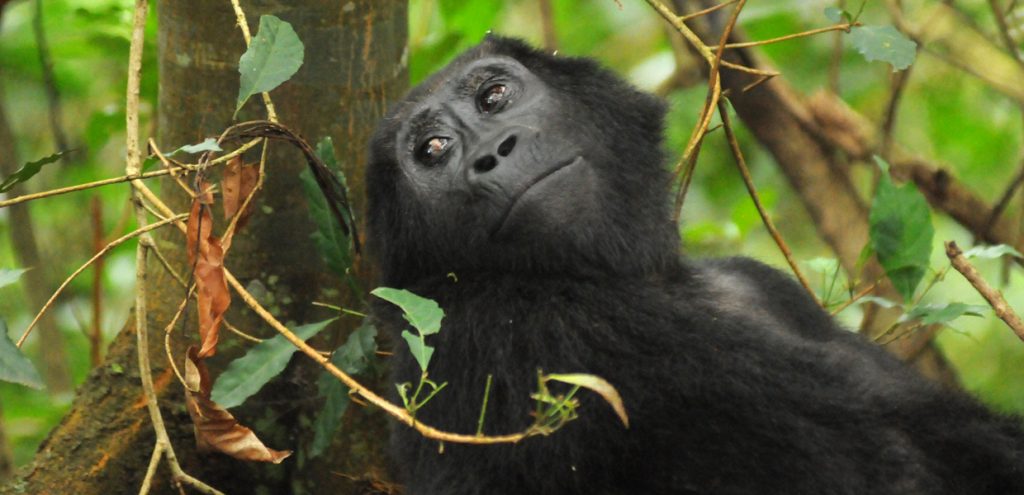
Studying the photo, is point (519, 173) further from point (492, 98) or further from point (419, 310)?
point (419, 310)

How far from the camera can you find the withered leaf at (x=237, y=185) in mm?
2896

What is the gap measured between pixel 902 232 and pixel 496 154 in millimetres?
1283

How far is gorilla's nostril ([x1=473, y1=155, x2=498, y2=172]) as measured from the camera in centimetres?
310

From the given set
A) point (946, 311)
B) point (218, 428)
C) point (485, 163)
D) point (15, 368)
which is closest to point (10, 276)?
point (15, 368)

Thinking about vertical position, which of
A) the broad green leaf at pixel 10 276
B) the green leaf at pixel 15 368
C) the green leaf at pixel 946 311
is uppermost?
the broad green leaf at pixel 10 276

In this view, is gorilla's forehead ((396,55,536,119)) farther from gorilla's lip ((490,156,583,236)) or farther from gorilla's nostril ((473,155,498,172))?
gorilla's lip ((490,156,583,236))

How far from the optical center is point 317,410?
3.28 metres

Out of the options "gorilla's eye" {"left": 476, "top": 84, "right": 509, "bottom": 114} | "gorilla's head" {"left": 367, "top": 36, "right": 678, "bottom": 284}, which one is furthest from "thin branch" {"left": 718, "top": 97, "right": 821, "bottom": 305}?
"gorilla's eye" {"left": 476, "top": 84, "right": 509, "bottom": 114}

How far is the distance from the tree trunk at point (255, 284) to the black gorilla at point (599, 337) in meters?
0.21

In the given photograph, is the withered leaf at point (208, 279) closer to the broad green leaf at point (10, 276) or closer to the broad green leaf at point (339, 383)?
the broad green leaf at point (10, 276)

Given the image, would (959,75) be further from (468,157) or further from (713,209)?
(468,157)

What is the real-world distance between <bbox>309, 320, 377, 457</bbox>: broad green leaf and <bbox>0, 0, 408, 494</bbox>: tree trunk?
193mm

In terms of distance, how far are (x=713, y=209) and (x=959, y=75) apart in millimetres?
1769

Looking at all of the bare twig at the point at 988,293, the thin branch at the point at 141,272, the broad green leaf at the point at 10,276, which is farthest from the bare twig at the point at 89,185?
the bare twig at the point at 988,293
